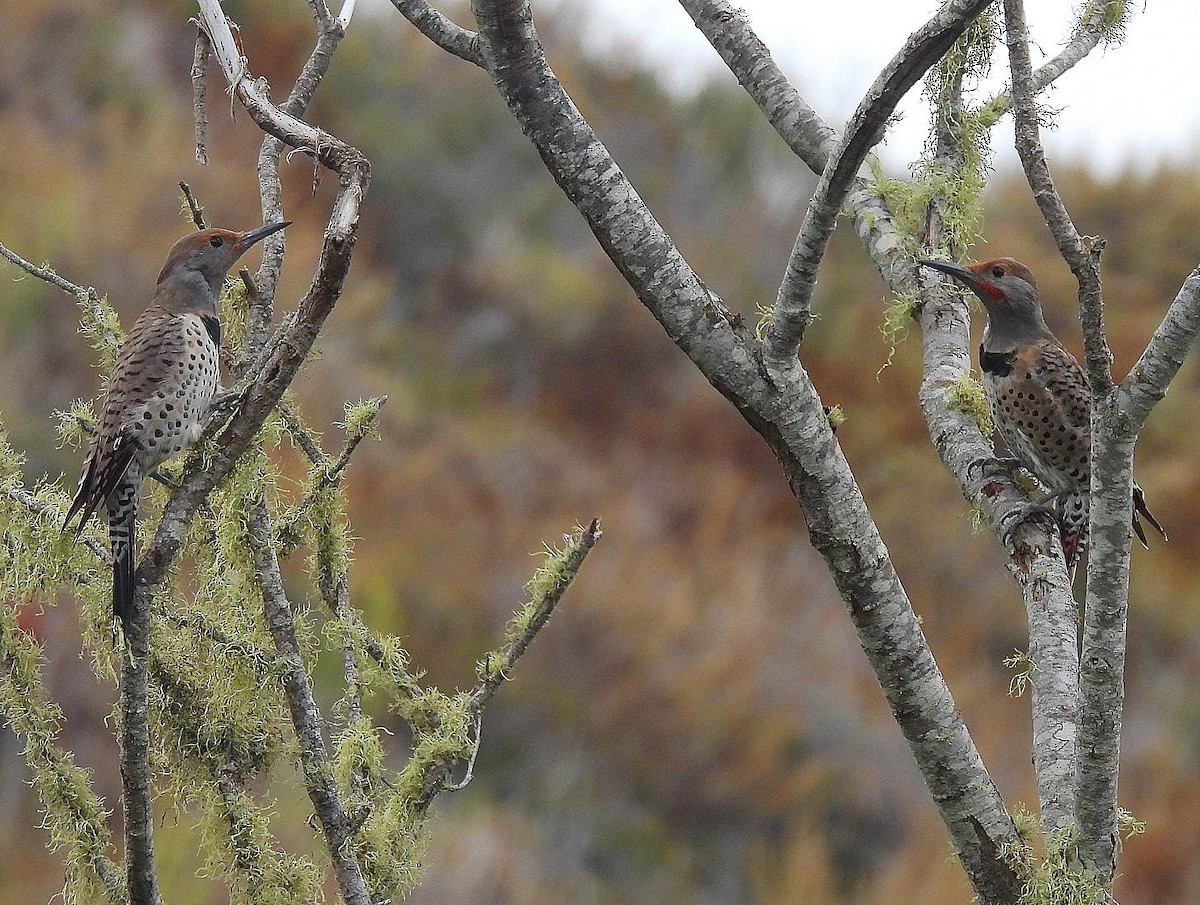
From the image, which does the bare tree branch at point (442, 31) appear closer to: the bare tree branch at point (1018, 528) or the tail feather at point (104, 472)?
the tail feather at point (104, 472)

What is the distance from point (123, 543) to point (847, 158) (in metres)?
1.62

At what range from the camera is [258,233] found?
2.55m

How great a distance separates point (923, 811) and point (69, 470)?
4.79 m

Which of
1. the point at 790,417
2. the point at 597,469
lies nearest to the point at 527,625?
the point at 790,417

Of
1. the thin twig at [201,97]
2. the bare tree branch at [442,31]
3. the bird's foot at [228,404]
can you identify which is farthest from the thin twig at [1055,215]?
the thin twig at [201,97]

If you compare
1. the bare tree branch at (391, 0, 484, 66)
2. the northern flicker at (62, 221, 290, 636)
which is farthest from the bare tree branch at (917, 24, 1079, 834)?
the northern flicker at (62, 221, 290, 636)

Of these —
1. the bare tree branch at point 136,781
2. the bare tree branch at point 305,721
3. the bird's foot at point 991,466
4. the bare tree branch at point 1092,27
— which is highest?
the bare tree branch at point 1092,27

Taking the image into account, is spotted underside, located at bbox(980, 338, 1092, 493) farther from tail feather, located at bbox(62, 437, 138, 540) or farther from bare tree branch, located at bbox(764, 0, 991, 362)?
tail feather, located at bbox(62, 437, 138, 540)

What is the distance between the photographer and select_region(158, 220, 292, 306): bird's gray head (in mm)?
3203

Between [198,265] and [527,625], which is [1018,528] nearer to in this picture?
[527,625]

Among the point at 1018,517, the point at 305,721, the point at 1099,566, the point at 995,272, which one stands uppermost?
the point at 995,272

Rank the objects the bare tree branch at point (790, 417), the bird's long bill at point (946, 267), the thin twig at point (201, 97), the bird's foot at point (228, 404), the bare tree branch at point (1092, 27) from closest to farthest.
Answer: the bare tree branch at point (790, 417)
the bird's foot at point (228, 404)
the thin twig at point (201, 97)
the bird's long bill at point (946, 267)
the bare tree branch at point (1092, 27)

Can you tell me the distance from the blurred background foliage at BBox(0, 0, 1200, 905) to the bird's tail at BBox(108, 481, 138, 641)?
7.61 feet

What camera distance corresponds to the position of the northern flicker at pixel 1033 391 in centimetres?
317
